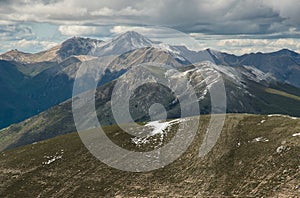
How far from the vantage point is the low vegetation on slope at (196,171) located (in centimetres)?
5294

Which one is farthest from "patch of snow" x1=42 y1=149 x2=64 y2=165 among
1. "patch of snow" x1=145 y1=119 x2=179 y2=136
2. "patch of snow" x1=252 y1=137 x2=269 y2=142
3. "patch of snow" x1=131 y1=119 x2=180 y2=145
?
"patch of snow" x1=252 y1=137 x2=269 y2=142

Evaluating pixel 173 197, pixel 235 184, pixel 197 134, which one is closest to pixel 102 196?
pixel 173 197

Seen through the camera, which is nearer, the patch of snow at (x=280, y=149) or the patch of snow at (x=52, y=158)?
the patch of snow at (x=280, y=149)

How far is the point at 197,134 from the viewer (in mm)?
79812

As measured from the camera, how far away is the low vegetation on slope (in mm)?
52938

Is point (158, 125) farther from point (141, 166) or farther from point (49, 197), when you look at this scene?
point (49, 197)

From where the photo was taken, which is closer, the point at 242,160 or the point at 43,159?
the point at 242,160

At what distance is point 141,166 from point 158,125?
24.9 m

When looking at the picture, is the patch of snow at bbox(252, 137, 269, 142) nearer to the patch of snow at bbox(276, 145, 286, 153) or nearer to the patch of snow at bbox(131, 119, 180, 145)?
the patch of snow at bbox(276, 145, 286, 153)

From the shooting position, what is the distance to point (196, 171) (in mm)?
62781

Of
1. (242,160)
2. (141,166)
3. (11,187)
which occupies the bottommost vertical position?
(11,187)

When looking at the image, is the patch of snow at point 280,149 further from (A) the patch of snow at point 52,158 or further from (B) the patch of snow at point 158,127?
(A) the patch of snow at point 52,158

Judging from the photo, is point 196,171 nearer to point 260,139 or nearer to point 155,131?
point 260,139

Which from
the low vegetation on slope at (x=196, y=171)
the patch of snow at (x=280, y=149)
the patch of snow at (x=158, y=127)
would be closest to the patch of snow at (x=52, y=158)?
the low vegetation on slope at (x=196, y=171)
